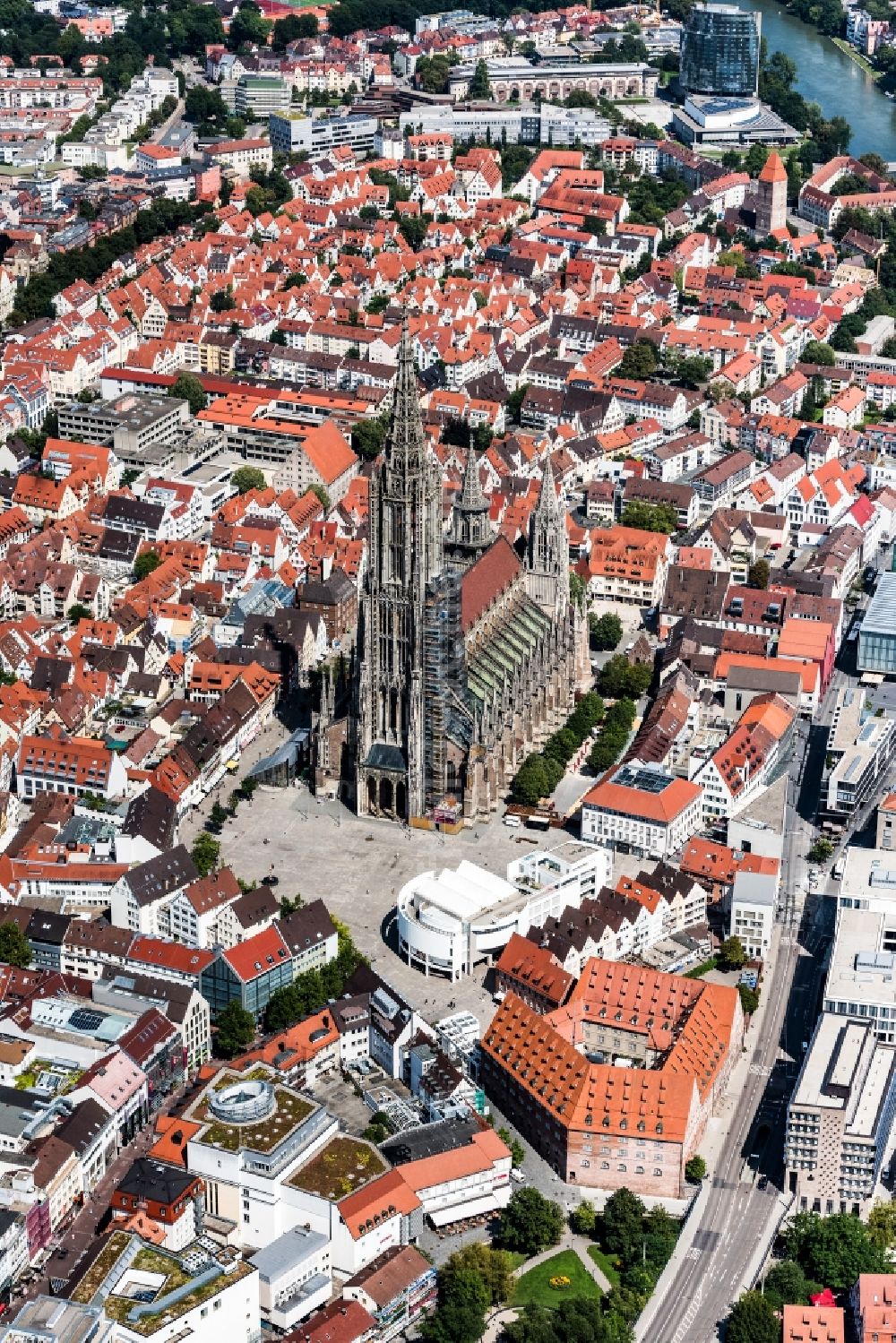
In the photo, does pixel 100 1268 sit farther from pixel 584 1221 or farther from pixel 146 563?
pixel 146 563

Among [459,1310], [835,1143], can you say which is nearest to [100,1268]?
[459,1310]

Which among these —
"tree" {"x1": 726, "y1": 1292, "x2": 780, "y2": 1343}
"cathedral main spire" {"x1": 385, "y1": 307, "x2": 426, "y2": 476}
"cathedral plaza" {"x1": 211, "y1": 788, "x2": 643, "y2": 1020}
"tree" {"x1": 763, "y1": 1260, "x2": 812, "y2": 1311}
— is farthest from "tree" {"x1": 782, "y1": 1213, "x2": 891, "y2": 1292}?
"cathedral main spire" {"x1": 385, "y1": 307, "x2": 426, "y2": 476}

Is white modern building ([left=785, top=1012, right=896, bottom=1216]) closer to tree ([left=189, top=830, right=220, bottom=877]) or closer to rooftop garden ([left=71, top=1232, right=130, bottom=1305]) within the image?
rooftop garden ([left=71, top=1232, right=130, bottom=1305])

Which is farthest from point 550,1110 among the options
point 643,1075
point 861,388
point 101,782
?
point 861,388

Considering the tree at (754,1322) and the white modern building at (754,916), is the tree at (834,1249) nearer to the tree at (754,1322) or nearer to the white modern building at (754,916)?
the tree at (754,1322)

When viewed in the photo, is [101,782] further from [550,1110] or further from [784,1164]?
[784,1164]
